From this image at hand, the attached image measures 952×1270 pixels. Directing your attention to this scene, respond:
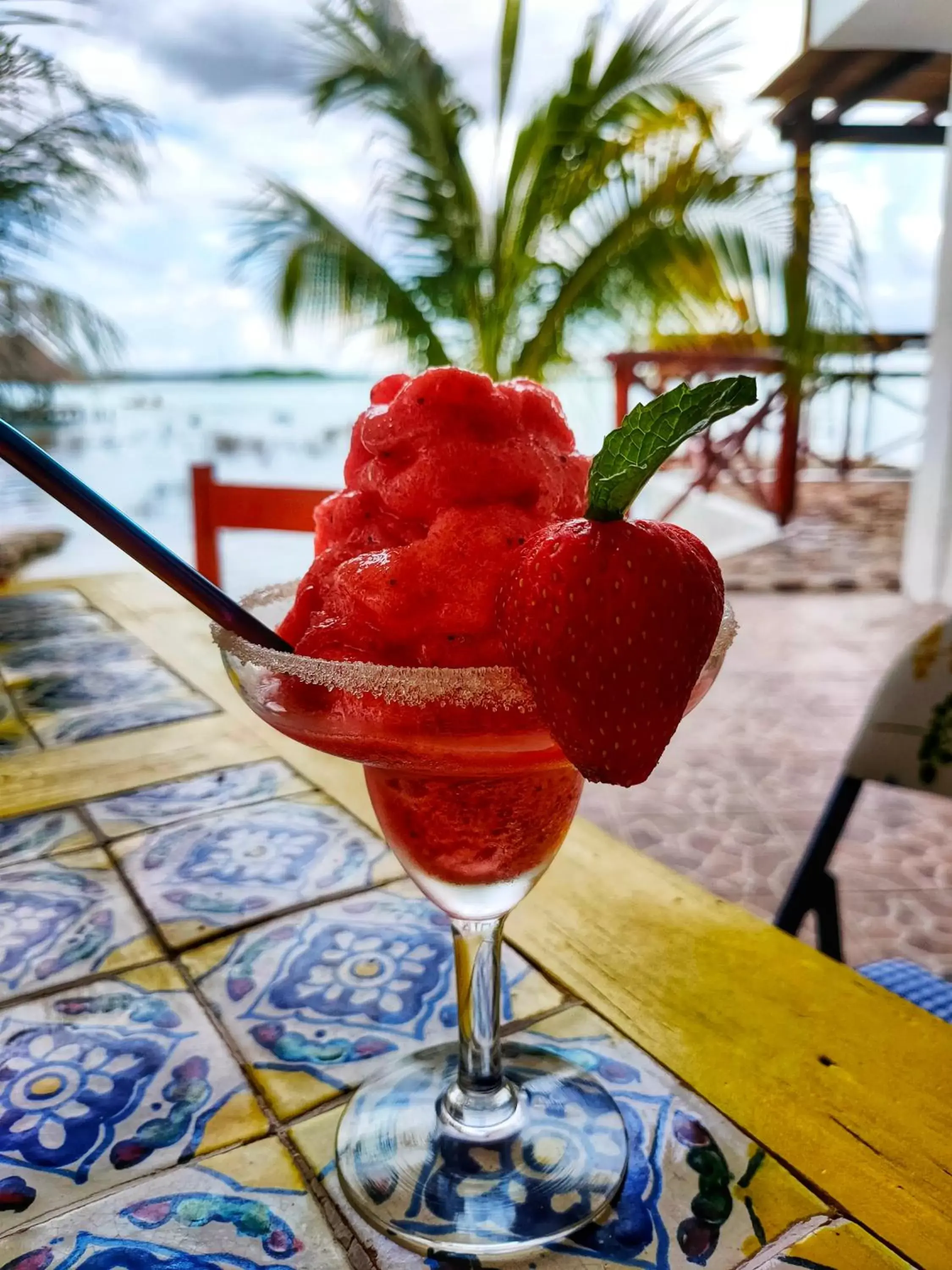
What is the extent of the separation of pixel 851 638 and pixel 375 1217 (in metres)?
3.67

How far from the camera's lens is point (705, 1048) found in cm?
53

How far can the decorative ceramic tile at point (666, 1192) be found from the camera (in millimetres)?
414

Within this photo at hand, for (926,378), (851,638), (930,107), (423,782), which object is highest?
(930,107)

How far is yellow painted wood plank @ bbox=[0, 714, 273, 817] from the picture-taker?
84cm

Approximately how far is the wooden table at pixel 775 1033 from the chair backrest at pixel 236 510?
780 millimetres

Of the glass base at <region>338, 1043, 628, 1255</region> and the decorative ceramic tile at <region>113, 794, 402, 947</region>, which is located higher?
the decorative ceramic tile at <region>113, 794, 402, 947</region>

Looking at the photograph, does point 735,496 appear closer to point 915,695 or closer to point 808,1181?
point 915,695

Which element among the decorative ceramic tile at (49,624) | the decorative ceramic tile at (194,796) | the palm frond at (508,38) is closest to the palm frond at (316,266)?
the palm frond at (508,38)

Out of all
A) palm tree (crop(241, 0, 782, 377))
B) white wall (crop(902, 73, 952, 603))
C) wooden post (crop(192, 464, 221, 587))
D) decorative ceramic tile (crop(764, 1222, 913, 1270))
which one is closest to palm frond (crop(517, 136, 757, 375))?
palm tree (crop(241, 0, 782, 377))

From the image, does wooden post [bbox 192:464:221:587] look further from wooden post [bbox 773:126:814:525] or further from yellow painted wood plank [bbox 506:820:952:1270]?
wooden post [bbox 773:126:814:525]

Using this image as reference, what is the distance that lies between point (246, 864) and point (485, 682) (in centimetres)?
43

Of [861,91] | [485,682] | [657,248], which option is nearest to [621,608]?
[485,682]

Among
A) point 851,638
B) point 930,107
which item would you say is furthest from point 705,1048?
point 930,107

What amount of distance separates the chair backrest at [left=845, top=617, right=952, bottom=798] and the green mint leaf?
0.70 metres
